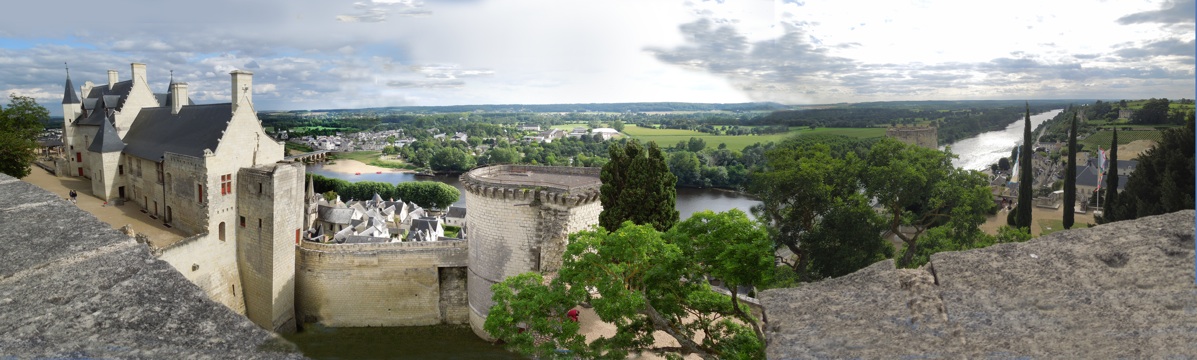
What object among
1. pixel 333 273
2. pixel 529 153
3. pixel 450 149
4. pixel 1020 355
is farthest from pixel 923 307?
pixel 450 149

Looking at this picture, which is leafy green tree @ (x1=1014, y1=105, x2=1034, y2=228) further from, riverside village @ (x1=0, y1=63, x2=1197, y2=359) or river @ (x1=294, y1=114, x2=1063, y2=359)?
river @ (x1=294, y1=114, x2=1063, y2=359)

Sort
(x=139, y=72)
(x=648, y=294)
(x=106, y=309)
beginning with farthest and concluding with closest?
1. (x=139, y=72)
2. (x=648, y=294)
3. (x=106, y=309)

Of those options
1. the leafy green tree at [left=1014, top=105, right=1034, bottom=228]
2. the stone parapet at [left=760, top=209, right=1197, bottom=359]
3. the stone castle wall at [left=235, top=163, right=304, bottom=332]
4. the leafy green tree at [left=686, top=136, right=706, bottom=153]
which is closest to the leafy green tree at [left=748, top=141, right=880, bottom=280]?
the leafy green tree at [left=1014, top=105, right=1034, bottom=228]

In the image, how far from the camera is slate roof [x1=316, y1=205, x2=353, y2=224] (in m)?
37.4

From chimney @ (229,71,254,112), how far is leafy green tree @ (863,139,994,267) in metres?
16.9

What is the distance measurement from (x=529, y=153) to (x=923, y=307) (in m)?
67.5

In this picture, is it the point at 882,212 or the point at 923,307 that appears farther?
the point at 882,212

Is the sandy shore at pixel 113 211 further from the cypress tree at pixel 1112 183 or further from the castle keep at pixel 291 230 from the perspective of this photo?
the cypress tree at pixel 1112 183

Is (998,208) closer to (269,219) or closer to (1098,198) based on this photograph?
(1098,198)

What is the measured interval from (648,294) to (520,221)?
20.7ft

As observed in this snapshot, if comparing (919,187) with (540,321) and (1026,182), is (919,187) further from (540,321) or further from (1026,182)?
(540,321)

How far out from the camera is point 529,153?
70.4m

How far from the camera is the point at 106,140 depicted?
20562 millimetres

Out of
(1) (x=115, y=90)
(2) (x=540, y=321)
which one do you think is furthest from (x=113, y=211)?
(2) (x=540, y=321)
